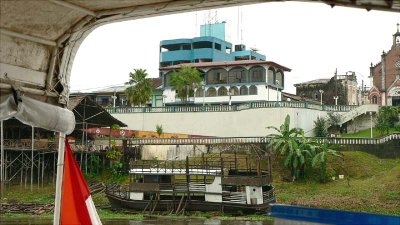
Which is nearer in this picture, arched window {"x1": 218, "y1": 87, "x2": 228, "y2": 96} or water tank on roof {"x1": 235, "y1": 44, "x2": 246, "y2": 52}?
arched window {"x1": 218, "y1": 87, "x2": 228, "y2": 96}

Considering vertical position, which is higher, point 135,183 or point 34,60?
point 34,60

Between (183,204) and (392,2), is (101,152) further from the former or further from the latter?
(392,2)

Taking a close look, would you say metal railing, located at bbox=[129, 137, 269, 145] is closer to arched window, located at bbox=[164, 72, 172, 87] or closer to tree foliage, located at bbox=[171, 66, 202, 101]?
tree foliage, located at bbox=[171, 66, 202, 101]

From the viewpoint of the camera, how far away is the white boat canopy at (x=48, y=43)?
20.6 ft

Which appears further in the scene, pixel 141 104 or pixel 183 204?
pixel 141 104

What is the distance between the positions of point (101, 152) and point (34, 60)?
107ft

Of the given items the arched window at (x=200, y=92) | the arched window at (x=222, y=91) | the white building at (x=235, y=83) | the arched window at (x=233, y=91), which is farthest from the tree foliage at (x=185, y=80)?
the arched window at (x=233, y=91)

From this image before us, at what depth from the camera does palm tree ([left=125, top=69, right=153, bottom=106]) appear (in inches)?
2045

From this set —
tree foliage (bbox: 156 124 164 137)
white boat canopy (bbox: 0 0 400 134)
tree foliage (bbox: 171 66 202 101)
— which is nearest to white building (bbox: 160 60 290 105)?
tree foliage (bbox: 171 66 202 101)

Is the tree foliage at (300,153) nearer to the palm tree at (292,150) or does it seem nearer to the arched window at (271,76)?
the palm tree at (292,150)

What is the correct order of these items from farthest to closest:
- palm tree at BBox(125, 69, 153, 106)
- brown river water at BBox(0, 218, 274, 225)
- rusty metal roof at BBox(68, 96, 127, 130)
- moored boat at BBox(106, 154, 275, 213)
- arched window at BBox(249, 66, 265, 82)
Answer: arched window at BBox(249, 66, 265, 82) < palm tree at BBox(125, 69, 153, 106) < rusty metal roof at BBox(68, 96, 127, 130) < moored boat at BBox(106, 154, 275, 213) < brown river water at BBox(0, 218, 274, 225)

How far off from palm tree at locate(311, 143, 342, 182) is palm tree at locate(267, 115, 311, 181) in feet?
2.29

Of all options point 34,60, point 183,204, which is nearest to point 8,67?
point 34,60

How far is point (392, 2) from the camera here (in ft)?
15.2
